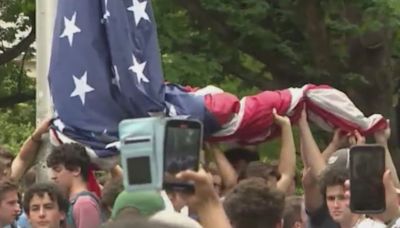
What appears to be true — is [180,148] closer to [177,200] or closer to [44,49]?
[177,200]

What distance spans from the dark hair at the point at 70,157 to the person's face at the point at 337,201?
5.16ft

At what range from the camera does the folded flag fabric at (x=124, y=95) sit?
762 cm

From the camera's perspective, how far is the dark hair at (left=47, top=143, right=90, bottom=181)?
7.21 m

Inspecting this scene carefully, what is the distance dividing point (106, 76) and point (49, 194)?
1.01 metres

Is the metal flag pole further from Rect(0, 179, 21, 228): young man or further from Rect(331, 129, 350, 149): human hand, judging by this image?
Rect(331, 129, 350, 149): human hand

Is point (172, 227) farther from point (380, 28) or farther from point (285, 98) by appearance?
point (380, 28)

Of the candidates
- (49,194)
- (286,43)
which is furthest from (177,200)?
(286,43)

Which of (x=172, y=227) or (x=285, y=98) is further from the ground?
(x=172, y=227)

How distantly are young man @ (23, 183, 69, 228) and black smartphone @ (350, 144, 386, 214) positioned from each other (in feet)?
7.01

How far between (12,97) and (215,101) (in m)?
11.6

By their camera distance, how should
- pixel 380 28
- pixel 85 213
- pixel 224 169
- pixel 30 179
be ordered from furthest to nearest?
pixel 380 28, pixel 30 179, pixel 224 169, pixel 85 213

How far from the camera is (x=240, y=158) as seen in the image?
797 cm

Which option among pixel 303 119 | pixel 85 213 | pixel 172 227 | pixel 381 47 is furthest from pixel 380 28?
pixel 172 227

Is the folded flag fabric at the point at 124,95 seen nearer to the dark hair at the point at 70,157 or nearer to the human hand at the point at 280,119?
the human hand at the point at 280,119
